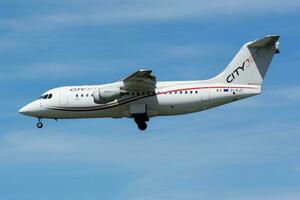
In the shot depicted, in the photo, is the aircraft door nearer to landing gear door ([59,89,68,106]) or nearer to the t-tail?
the t-tail

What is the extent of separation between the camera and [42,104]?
235 ft

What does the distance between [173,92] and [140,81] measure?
195 centimetres

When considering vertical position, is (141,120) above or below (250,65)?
below

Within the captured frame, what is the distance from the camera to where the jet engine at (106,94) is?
68.4 m

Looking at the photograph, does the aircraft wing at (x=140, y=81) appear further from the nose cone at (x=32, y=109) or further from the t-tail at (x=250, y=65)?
the nose cone at (x=32, y=109)

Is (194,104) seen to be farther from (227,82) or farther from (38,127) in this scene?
(38,127)

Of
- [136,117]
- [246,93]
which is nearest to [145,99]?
[136,117]

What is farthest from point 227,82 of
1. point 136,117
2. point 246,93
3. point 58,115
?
point 58,115

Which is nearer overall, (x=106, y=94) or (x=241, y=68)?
(x=106, y=94)

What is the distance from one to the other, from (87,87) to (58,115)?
7.90 feet

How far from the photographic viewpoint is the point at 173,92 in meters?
69.1

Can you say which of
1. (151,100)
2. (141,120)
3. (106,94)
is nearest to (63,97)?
(106,94)

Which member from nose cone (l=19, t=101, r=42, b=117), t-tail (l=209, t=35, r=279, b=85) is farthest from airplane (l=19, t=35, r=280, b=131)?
nose cone (l=19, t=101, r=42, b=117)

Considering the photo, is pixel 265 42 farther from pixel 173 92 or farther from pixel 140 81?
pixel 140 81
